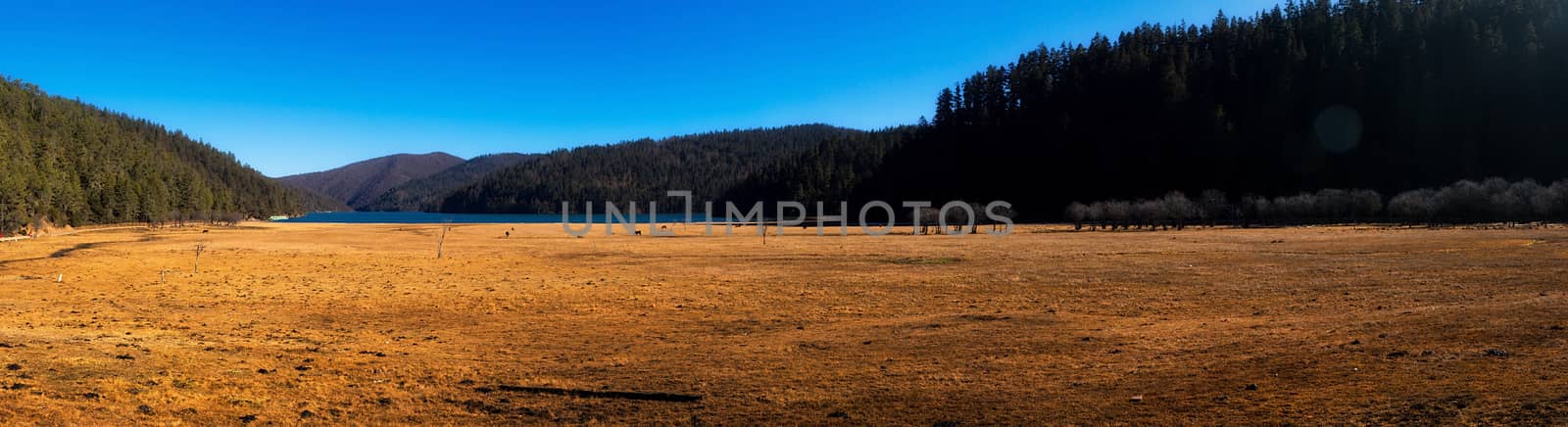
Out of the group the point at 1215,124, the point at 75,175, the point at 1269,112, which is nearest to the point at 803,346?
the point at 1215,124

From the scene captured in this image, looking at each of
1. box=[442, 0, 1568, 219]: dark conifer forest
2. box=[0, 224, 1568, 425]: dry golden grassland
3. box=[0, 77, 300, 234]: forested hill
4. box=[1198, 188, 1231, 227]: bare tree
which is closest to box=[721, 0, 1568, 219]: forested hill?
box=[442, 0, 1568, 219]: dark conifer forest

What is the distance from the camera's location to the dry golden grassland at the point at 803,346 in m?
10.6

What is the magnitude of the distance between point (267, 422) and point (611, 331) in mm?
10603

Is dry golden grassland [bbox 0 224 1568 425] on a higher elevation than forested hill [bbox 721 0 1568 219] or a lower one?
lower

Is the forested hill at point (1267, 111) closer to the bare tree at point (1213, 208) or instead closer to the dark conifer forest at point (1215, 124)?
the dark conifer forest at point (1215, 124)

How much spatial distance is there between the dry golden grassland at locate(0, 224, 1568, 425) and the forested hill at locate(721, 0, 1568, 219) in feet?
373

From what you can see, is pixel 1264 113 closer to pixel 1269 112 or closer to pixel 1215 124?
pixel 1269 112

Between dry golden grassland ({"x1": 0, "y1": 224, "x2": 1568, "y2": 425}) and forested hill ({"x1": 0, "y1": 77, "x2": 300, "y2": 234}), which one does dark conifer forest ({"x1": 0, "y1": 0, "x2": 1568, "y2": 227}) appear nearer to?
forested hill ({"x1": 0, "y1": 77, "x2": 300, "y2": 234})

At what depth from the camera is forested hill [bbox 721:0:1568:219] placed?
122 m

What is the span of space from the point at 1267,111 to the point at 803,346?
156073 millimetres

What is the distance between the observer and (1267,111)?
14038 cm

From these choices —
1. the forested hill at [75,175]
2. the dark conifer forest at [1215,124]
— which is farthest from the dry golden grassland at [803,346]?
the forested hill at [75,175]

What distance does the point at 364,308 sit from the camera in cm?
2464

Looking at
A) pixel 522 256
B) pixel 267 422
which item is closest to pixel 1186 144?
pixel 522 256
